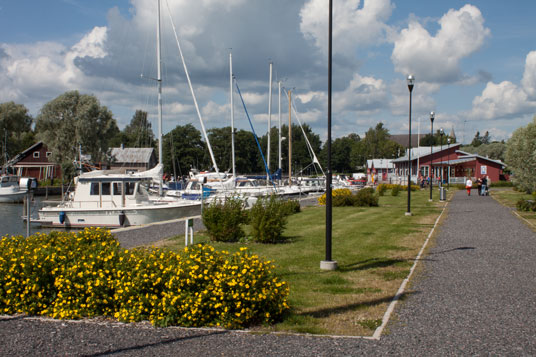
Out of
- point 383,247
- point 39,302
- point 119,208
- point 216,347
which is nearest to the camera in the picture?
point 216,347

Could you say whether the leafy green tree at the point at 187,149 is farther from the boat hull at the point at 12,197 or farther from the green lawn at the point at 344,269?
the green lawn at the point at 344,269

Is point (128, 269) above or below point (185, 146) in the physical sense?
below

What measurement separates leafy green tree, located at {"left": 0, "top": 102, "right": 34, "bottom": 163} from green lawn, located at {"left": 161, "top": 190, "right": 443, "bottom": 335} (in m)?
69.5

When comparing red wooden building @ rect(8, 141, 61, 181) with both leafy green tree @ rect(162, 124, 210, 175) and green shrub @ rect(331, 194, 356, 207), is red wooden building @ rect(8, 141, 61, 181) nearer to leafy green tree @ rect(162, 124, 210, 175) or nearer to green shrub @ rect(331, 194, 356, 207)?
leafy green tree @ rect(162, 124, 210, 175)

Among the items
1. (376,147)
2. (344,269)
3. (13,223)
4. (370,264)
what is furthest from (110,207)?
(376,147)

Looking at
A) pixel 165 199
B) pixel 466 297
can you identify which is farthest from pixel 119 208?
pixel 466 297

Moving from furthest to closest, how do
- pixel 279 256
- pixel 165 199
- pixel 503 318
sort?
pixel 165 199, pixel 279 256, pixel 503 318

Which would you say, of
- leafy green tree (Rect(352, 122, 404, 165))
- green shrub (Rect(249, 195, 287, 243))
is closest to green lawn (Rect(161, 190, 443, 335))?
green shrub (Rect(249, 195, 287, 243))

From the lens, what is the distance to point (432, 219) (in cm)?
2144

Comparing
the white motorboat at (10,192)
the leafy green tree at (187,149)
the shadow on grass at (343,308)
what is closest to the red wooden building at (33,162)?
the white motorboat at (10,192)

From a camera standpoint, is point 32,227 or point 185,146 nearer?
point 32,227

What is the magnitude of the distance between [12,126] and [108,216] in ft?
199

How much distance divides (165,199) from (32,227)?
7.41 m

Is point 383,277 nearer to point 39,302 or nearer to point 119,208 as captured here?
point 39,302
